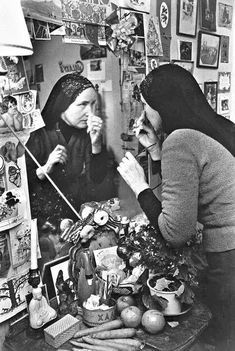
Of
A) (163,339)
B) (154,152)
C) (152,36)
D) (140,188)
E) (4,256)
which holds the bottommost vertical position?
(163,339)

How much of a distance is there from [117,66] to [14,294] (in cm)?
83

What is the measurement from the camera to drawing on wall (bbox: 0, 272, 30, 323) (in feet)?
4.00

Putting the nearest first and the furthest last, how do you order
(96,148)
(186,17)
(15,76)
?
(15,76)
(96,148)
(186,17)

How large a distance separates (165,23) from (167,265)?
876 mm

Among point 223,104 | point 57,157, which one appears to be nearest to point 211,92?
point 223,104

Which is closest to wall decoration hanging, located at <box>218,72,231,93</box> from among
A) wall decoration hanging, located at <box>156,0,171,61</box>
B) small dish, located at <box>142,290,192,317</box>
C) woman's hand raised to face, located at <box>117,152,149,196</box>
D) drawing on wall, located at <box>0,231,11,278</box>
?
wall decoration hanging, located at <box>156,0,171,61</box>

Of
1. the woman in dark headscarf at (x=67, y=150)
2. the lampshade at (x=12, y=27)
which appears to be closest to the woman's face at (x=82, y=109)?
the woman in dark headscarf at (x=67, y=150)

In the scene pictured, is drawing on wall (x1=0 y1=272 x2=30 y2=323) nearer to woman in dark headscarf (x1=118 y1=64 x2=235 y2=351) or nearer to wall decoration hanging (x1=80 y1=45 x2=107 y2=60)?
woman in dark headscarf (x1=118 y1=64 x2=235 y2=351)

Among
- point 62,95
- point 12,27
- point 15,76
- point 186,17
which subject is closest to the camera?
point 12,27

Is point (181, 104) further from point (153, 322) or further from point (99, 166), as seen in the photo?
point (153, 322)

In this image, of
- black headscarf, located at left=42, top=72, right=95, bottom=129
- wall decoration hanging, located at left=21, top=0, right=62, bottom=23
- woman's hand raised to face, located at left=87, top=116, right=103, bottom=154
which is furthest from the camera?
woman's hand raised to face, located at left=87, top=116, right=103, bottom=154

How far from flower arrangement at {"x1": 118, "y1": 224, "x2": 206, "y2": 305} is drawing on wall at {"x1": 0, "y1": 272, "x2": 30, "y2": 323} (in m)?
0.36

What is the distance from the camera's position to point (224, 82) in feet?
5.13

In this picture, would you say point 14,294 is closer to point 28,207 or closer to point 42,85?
point 28,207
